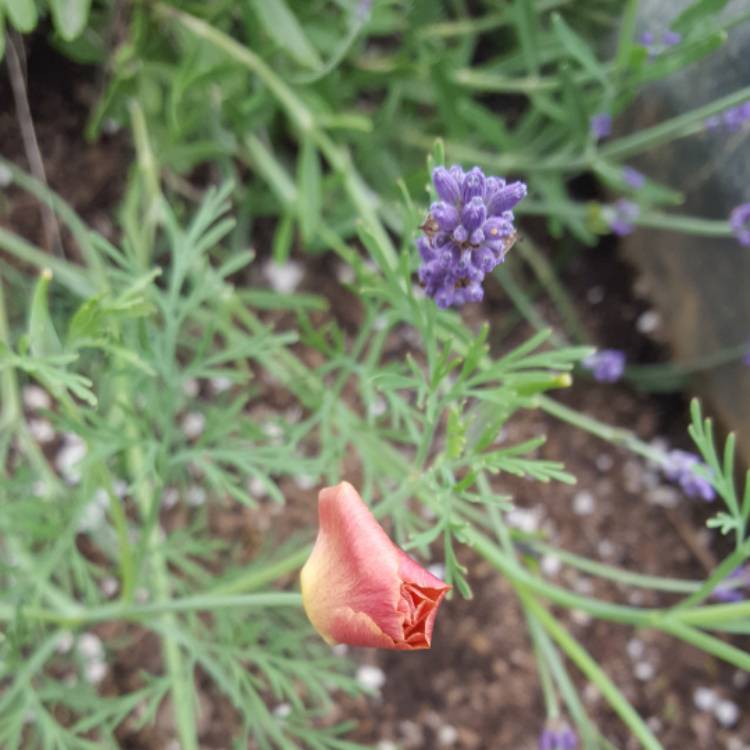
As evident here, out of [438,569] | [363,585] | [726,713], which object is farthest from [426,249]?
[726,713]

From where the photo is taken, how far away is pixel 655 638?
1.29 m

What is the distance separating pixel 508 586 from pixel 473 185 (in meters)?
0.80

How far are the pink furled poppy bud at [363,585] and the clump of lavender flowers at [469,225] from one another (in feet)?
0.51

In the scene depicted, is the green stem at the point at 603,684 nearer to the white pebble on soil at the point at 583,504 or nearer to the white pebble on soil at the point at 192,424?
the white pebble on soil at the point at 583,504

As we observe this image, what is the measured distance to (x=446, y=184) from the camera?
0.59 metres

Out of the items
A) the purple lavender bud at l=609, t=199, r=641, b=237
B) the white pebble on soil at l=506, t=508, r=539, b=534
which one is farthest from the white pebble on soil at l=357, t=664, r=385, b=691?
the purple lavender bud at l=609, t=199, r=641, b=237

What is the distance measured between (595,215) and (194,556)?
651 millimetres

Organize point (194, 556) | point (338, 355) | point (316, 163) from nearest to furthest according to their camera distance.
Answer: point (338, 355)
point (316, 163)
point (194, 556)

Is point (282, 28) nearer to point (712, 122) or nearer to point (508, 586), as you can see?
point (712, 122)

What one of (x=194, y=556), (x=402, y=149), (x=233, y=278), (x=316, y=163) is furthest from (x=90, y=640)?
(x=402, y=149)

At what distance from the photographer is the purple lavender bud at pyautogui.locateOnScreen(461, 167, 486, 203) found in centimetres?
58

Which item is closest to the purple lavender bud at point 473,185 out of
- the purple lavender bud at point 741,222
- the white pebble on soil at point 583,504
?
the purple lavender bud at point 741,222

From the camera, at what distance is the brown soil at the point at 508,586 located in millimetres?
1208

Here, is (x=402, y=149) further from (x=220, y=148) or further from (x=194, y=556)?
(x=194, y=556)
